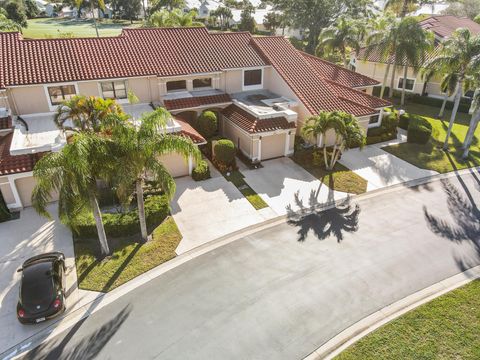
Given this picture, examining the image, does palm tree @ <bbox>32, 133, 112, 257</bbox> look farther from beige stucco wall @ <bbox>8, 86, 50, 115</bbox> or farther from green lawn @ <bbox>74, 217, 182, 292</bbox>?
beige stucco wall @ <bbox>8, 86, 50, 115</bbox>

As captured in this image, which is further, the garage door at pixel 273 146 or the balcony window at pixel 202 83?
the balcony window at pixel 202 83

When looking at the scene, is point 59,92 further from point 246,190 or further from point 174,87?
point 246,190

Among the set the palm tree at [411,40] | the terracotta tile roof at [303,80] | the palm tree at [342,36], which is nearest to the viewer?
the terracotta tile roof at [303,80]

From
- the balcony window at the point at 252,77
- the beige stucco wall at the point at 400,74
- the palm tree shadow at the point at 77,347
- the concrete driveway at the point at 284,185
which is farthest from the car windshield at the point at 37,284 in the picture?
the beige stucco wall at the point at 400,74

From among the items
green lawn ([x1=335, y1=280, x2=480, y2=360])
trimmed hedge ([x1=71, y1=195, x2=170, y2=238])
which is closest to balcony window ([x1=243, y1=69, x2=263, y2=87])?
trimmed hedge ([x1=71, y1=195, x2=170, y2=238])

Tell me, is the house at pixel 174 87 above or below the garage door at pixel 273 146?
above

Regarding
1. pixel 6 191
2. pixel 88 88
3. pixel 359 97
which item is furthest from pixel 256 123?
pixel 6 191

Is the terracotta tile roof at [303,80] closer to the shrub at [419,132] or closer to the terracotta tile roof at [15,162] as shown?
the shrub at [419,132]

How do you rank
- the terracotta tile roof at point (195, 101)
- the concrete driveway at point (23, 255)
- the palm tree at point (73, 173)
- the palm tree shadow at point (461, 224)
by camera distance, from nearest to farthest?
the palm tree at point (73, 173), the concrete driveway at point (23, 255), the palm tree shadow at point (461, 224), the terracotta tile roof at point (195, 101)

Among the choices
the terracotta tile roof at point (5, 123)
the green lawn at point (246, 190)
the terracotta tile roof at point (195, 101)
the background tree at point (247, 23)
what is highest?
the background tree at point (247, 23)
